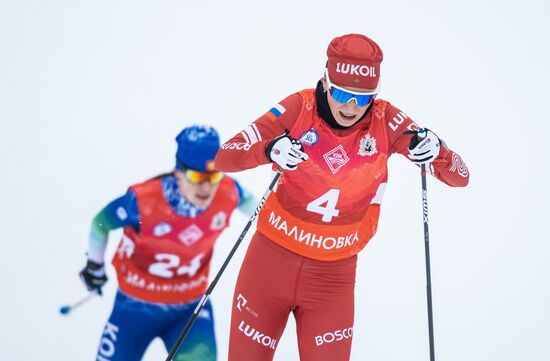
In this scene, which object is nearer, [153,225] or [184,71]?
[153,225]

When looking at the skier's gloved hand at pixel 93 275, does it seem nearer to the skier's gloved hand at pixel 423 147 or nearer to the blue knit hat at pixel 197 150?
the blue knit hat at pixel 197 150

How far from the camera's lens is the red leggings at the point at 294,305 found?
3344 millimetres

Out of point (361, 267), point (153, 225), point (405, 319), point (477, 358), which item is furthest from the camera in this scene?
point (361, 267)

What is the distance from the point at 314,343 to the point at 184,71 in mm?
4260

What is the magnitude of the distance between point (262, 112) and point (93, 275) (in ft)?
8.87

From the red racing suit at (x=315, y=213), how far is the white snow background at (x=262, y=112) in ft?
4.63

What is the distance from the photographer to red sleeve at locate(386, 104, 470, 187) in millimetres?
3279

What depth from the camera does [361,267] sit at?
5.61m

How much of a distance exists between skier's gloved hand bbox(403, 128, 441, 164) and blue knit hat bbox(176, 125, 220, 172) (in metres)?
1.08

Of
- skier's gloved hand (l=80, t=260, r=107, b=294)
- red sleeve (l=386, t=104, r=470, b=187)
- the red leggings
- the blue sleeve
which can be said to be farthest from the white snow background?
red sleeve (l=386, t=104, r=470, b=187)

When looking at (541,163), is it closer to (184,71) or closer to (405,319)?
(405,319)

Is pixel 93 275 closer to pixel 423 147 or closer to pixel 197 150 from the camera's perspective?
pixel 197 150

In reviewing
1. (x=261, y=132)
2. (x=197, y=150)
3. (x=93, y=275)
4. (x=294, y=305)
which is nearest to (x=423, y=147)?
(x=261, y=132)

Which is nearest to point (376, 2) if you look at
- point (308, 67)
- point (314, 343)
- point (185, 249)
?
point (308, 67)
